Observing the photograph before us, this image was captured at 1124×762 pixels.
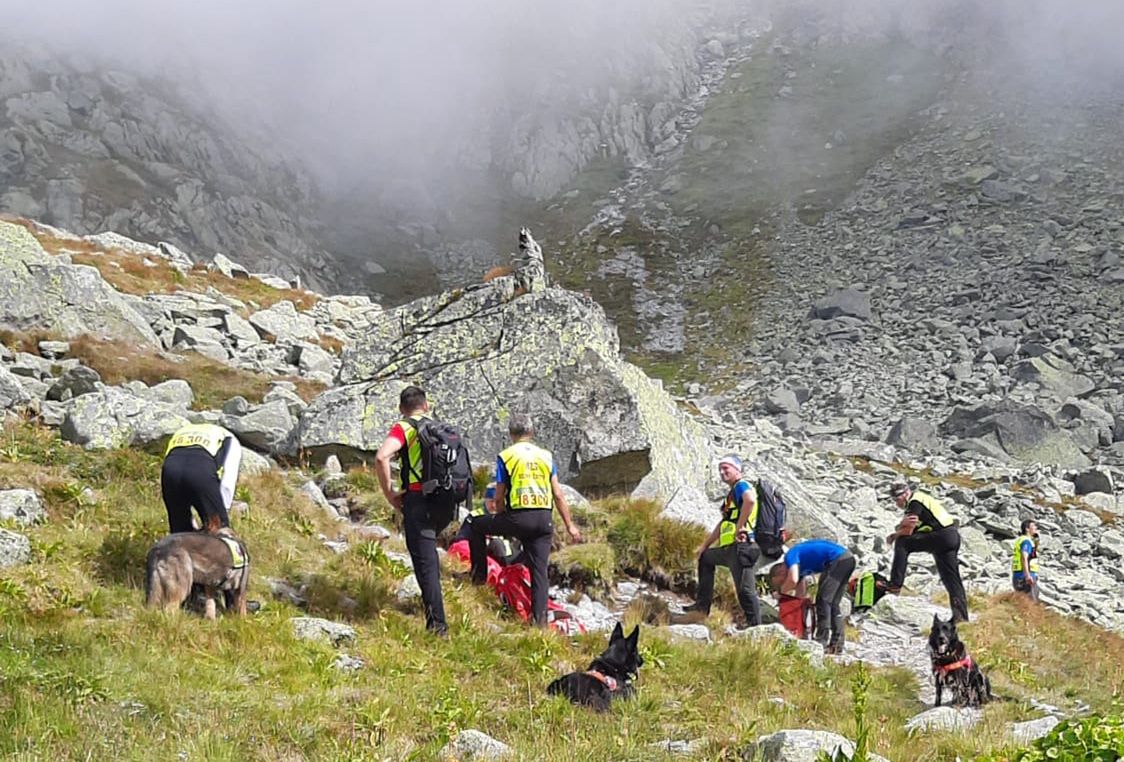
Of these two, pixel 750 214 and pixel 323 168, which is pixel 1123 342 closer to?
pixel 750 214

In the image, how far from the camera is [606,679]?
23.0 feet

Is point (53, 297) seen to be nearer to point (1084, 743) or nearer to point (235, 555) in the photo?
point (235, 555)

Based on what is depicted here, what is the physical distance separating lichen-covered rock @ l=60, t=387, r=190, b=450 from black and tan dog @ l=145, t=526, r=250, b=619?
536 centimetres

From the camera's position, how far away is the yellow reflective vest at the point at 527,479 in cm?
→ 884

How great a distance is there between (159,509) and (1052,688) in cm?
1038

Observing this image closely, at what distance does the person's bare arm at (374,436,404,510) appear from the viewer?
26.3ft

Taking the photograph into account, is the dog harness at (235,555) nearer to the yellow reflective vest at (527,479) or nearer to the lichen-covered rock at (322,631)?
the lichen-covered rock at (322,631)

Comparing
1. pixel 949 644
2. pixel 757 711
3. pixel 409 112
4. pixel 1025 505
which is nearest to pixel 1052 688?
pixel 949 644

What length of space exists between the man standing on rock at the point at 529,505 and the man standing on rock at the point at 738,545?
7.91ft

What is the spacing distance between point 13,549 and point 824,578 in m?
8.65

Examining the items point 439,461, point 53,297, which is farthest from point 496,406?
point 53,297

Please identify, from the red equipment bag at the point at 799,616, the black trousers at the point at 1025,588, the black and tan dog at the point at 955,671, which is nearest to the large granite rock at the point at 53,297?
the red equipment bag at the point at 799,616

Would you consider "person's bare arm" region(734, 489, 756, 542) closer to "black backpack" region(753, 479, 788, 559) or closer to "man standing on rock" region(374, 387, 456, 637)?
"black backpack" region(753, 479, 788, 559)

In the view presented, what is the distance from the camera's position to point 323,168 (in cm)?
9644
